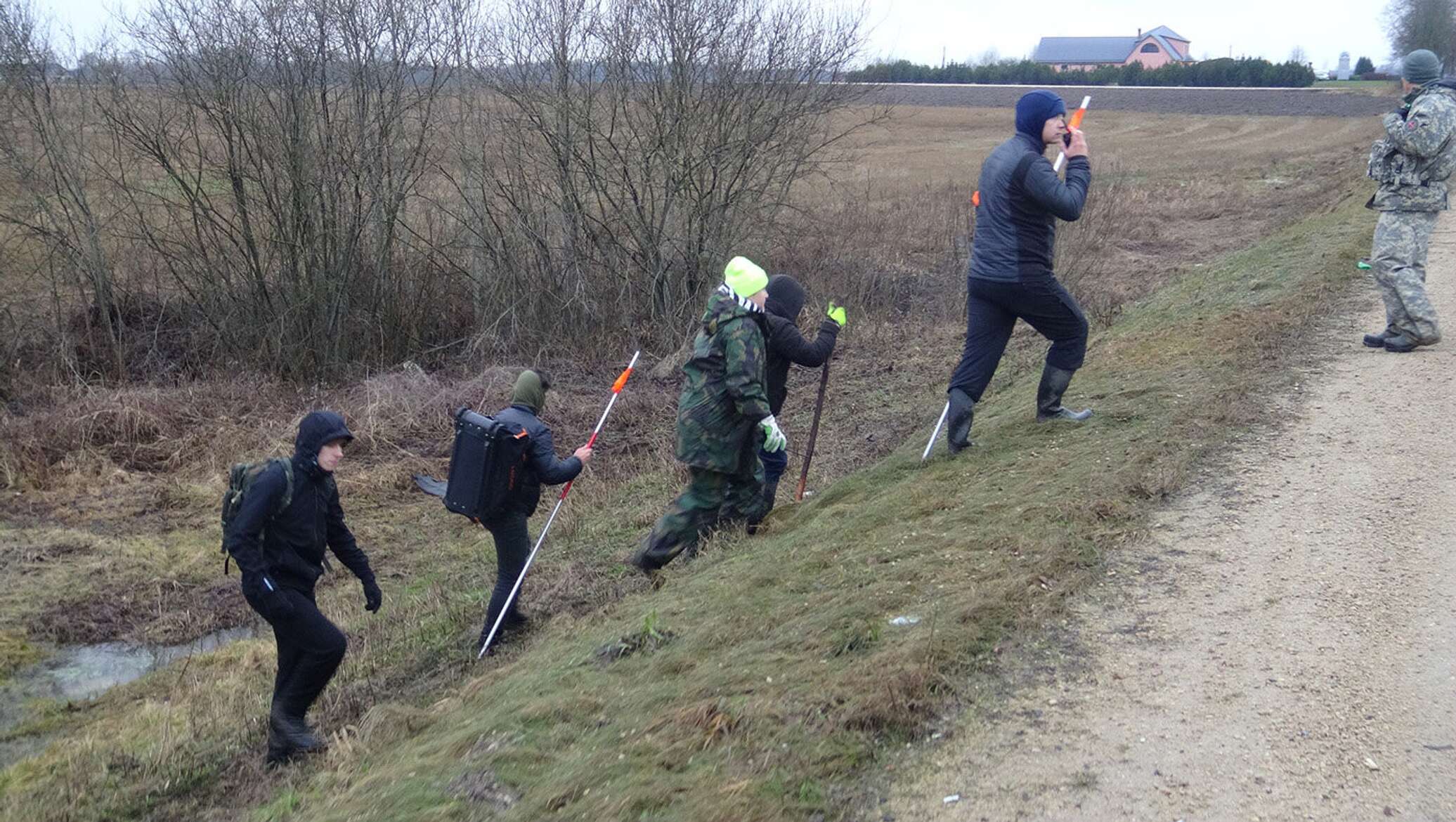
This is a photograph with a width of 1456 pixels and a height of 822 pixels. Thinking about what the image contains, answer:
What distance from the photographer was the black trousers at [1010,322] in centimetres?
671

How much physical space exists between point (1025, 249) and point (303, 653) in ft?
14.7

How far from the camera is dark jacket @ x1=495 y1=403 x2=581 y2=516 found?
21.2ft

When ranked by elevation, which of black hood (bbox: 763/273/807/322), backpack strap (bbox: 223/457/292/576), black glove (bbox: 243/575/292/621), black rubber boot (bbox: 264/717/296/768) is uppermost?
black hood (bbox: 763/273/807/322)

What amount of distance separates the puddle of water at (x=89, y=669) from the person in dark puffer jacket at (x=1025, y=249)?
5548mm

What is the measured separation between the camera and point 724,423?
265 inches

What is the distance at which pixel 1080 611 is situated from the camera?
4.73m

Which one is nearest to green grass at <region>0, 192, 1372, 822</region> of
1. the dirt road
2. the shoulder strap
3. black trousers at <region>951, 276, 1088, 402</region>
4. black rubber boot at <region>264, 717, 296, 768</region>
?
black rubber boot at <region>264, 717, 296, 768</region>

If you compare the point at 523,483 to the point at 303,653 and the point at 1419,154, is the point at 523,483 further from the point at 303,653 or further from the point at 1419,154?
the point at 1419,154

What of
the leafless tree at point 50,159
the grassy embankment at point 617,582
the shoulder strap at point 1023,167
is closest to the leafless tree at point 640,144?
the grassy embankment at point 617,582

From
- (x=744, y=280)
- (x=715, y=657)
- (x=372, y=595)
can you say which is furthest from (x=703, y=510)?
(x=715, y=657)

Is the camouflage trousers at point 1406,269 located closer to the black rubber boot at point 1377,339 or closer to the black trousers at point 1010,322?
the black rubber boot at point 1377,339

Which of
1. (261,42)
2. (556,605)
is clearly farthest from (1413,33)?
(556,605)

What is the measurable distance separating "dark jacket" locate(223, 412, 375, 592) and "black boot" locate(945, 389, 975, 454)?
3637 mm

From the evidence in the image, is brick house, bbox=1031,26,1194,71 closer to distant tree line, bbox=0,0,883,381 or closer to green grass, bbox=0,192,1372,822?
distant tree line, bbox=0,0,883,381
